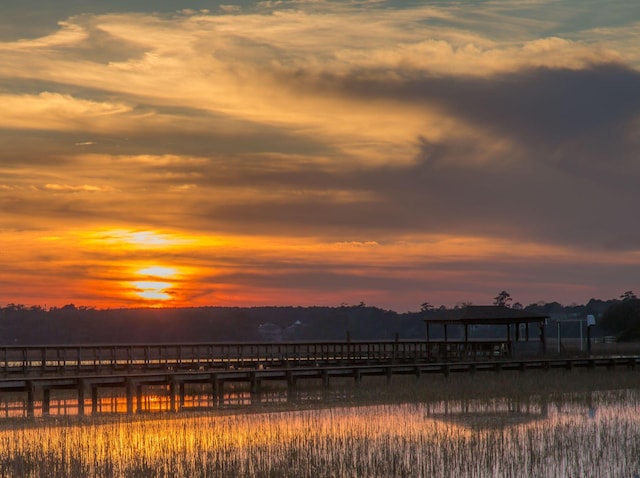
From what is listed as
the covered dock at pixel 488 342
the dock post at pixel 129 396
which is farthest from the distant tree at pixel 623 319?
the dock post at pixel 129 396

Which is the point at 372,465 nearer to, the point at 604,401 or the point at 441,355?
the point at 604,401

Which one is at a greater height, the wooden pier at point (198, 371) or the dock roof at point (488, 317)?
the dock roof at point (488, 317)

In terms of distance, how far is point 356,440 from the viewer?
2314cm

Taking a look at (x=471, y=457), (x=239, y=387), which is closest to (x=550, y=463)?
(x=471, y=457)

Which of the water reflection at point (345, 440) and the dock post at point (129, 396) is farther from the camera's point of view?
the dock post at point (129, 396)

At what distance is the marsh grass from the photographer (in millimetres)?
19188

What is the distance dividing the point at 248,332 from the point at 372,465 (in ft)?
561

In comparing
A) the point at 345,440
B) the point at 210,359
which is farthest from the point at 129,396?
the point at 210,359

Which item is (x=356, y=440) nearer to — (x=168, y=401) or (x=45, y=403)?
(x=168, y=401)

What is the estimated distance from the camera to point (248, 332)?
189 m

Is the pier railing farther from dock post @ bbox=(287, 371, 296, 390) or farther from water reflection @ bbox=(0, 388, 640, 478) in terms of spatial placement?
water reflection @ bbox=(0, 388, 640, 478)

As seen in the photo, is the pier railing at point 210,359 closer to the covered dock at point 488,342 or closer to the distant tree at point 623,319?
the covered dock at point 488,342

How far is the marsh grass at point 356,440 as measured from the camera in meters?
19.2

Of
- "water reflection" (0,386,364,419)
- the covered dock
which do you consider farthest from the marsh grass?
the covered dock
